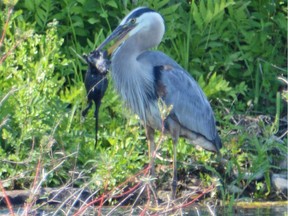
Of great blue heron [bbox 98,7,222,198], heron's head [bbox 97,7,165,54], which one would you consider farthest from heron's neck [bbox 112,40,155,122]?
heron's head [bbox 97,7,165,54]

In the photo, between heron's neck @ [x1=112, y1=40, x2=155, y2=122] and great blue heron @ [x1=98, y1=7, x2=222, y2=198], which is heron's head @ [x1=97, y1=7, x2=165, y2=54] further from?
heron's neck @ [x1=112, y1=40, x2=155, y2=122]

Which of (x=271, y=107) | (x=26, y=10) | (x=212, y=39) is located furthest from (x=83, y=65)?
(x=271, y=107)

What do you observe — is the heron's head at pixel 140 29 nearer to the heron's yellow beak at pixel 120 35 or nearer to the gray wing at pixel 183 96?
the heron's yellow beak at pixel 120 35

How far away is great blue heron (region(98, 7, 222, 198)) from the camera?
25.3 ft

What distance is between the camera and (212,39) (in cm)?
917

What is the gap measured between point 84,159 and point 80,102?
597 mm

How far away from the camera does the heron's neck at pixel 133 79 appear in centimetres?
778

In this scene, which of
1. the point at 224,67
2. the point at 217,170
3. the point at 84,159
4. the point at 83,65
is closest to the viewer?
the point at 84,159

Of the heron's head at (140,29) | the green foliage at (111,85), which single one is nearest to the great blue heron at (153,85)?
the heron's head at (140,29)

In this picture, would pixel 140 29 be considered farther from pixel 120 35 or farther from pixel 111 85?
pixel 111 85

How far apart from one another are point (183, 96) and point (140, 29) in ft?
2.14

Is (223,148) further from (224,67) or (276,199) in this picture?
(224,67)

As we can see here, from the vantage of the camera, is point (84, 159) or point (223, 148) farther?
point (223, 148)

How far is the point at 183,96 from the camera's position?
790 centimetres
